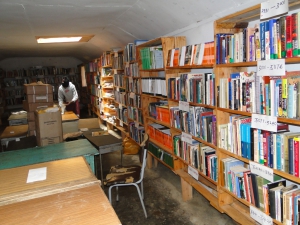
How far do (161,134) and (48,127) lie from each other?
1.57 meters

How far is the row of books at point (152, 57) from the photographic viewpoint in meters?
3.44

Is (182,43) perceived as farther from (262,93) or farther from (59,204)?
(59,204)

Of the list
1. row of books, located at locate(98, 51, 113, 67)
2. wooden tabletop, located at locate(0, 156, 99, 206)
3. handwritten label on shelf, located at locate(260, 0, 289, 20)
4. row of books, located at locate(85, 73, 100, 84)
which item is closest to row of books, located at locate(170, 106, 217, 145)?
handwritten label on shelf, located at locate(260, 0, 289, 20)

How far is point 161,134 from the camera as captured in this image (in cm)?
359

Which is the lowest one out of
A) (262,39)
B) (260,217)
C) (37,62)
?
(260,217)

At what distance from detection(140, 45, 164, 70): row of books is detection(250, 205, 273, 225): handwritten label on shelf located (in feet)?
6.92

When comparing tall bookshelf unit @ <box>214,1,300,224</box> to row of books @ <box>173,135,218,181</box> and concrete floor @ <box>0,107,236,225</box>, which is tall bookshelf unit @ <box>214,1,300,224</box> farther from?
concrete floor @ <box>0,107,236,225</box>

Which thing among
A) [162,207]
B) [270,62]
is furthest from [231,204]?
[270,62]

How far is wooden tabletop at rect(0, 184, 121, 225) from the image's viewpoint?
1.28 meters

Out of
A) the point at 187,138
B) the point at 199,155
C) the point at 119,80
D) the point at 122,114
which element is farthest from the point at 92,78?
the point at 199,155

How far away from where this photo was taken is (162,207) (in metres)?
2.93

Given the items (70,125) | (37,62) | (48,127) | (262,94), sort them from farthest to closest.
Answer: (37,62)
(70,125)
(48,127)
(262,94)

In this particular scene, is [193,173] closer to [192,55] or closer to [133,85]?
[192,55]

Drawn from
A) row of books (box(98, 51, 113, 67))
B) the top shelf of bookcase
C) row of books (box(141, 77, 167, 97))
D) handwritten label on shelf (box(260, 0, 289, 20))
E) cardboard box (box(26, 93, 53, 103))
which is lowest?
cardboard box (box(26, 93, 53, 103))
